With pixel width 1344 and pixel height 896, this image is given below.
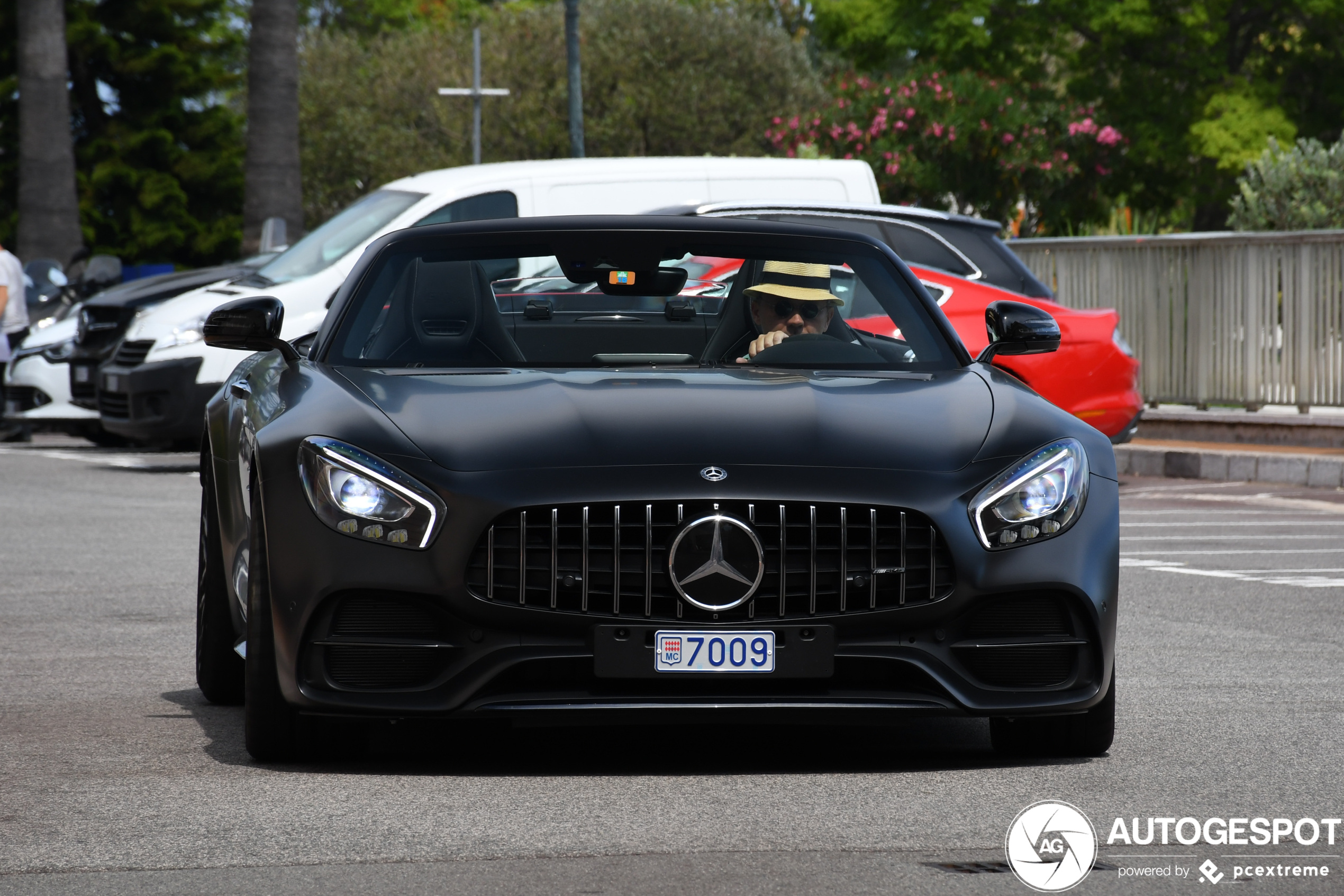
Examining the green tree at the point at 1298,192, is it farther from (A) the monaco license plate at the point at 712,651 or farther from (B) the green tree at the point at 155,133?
(B) the green tree at the point at 155,133

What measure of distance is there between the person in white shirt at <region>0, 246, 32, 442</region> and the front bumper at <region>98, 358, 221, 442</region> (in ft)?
10.9

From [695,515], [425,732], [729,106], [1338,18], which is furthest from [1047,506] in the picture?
[729,106]

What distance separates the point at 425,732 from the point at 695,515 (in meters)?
1.32

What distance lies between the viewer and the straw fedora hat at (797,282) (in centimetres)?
643

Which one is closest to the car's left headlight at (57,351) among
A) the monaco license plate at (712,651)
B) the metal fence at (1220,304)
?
A: the metal fence at (1220,304)

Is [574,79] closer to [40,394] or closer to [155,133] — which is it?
[155,133]

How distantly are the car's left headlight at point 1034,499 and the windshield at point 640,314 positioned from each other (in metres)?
0.94

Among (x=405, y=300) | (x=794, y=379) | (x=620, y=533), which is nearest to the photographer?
(x=620, y=533)

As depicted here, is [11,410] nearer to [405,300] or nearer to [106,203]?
[405,300]

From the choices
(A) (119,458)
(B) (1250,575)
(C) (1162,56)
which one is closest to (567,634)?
(B) (1250,575)

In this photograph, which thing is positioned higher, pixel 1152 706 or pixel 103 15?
pixel 103 15

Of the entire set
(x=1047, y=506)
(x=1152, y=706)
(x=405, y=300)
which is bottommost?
(x=1152, y=706)

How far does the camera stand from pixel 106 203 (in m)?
44.7

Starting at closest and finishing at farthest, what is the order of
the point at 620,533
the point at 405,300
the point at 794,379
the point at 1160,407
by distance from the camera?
the point at 620,533 < the point at 794,379 < the point at 405,300 < the point at 1160,407
